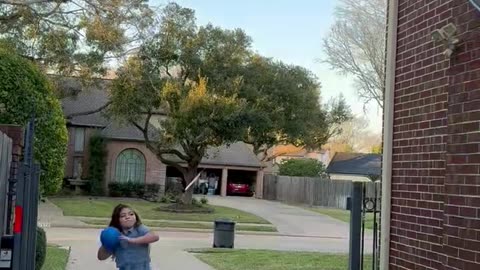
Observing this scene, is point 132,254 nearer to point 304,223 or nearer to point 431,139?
point 431,139

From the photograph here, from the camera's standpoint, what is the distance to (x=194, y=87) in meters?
29.9

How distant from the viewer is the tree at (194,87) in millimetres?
29234

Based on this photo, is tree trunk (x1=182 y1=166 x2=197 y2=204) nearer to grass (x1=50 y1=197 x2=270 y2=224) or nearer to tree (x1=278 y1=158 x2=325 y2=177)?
grass (x1=50 y1=197 x2=270 y2=224)

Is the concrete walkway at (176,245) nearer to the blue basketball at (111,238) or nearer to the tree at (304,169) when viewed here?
the blue basketball at (111,238)

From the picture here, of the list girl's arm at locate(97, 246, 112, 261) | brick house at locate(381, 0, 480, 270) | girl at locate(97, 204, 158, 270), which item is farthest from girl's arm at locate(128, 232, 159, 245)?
brick house at locate(381, 0, 480, 270)

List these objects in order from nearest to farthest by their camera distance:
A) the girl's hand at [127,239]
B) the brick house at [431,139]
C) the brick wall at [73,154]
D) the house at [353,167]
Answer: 1. the brick house at [431,139]
2. the girl's hand at [127,239]
3. the brick wall at [73,154]
4. the house at [353,167]

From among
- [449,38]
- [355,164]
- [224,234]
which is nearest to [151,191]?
[355,164]

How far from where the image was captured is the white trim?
6.00 metres

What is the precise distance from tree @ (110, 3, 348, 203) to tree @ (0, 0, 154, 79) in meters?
1.55

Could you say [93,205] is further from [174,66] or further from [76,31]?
[76,31]

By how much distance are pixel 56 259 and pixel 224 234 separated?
20.1 feet

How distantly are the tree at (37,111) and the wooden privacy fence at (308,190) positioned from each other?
3444cm

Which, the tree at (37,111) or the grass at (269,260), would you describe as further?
the grass at (269,260)

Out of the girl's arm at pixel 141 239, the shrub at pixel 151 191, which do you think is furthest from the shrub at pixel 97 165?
the girl's arm at pixel 141 239
